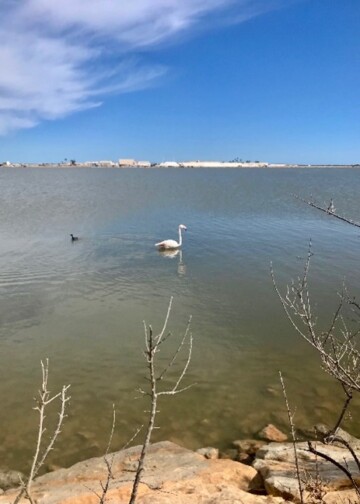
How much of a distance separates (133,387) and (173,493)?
4040 millimetres

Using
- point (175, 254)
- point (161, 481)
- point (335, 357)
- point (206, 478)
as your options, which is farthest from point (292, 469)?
point (175, 254)

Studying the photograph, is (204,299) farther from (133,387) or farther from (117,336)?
(133,387)

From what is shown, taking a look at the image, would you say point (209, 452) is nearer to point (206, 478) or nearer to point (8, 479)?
point (206, 478)

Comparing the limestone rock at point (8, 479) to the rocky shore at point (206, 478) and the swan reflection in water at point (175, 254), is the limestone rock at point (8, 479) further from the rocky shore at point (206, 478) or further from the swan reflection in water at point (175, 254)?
the swan reflection in water at point (175, 254)

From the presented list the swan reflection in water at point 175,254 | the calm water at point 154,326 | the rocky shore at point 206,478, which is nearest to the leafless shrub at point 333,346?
the rocky shore at point 206,478

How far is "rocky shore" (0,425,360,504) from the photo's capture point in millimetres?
5402

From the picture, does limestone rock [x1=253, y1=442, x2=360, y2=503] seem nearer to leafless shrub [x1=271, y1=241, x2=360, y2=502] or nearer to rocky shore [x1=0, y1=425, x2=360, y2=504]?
rocky shore [x1=0, y1=425, x2=360, y2=504]

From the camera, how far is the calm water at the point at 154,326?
333 inches

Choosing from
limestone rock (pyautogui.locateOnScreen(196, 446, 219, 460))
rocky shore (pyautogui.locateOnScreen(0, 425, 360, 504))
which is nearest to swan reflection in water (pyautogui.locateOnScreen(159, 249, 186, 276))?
limestone rock (pyautogui.locateOnScreen(196, 446, 219, 460))

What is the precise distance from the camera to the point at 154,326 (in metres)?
12.3

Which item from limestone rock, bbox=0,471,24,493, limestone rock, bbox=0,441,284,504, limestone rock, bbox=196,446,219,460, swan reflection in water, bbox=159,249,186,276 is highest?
swan reflection in water, bbox=159,249,186,276

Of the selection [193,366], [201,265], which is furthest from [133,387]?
[201,265]

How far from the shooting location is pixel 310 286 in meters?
15.9

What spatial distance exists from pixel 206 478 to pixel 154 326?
21.2 ft
